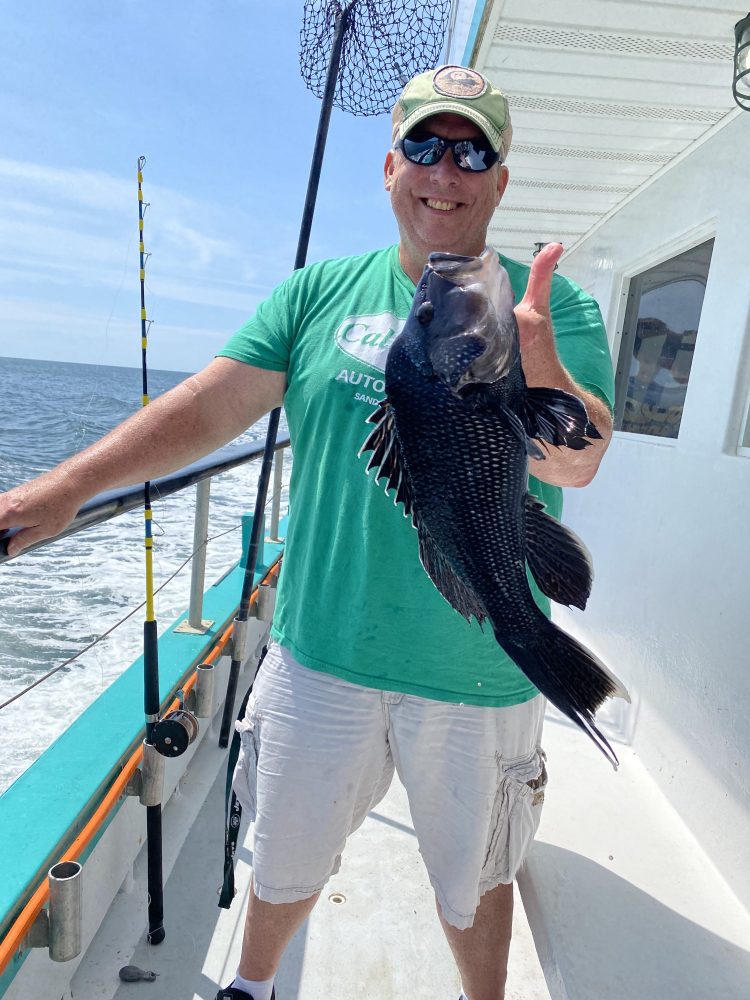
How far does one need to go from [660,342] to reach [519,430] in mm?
3522

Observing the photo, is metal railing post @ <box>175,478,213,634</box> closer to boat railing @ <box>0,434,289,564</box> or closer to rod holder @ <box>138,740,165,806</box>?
boat railing @ <box>0,434,289,564</box>

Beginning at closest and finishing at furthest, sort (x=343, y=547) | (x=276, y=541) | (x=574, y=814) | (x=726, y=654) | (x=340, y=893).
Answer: (x=343, y=547) → (x=340, y=893) → (x=726, y=654) → (x=574, y=814) → (x=276, y=541)

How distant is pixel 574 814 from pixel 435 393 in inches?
97.2

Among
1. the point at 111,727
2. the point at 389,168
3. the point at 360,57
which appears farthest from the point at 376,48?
the point at 111,727

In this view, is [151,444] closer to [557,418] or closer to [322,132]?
[557,418]

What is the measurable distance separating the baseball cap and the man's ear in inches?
4.6

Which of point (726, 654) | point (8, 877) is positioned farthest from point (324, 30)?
point (8, 877)

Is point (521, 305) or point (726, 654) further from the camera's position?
point (726, 654)

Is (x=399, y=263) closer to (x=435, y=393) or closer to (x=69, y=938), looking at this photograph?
(x=435, y=393)

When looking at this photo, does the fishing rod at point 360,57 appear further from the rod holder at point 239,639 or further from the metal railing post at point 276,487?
the metal railing post at point 276,487

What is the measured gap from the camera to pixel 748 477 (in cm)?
286

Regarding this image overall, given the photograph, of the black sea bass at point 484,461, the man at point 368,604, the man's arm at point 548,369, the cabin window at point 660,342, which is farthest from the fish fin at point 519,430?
the cabin window at point 660,342

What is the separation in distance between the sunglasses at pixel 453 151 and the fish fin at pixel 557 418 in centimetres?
75

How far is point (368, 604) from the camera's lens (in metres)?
1.74
